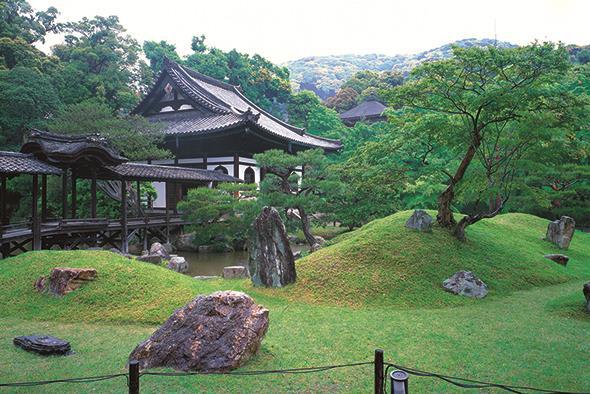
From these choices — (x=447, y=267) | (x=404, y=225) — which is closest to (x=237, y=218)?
(x=404, y=225)

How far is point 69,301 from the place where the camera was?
26.2 feet

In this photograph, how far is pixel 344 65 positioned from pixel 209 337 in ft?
549

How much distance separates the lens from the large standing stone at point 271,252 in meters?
9.38

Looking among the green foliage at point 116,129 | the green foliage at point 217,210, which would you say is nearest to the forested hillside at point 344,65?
the green foliage at point 116,129

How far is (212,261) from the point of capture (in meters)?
17.4

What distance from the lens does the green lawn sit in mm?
5008

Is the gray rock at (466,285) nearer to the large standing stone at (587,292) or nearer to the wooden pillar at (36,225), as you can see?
the large standing stone at (587,292)

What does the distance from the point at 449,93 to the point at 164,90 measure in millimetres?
20685

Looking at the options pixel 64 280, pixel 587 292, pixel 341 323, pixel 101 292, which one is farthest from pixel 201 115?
pixel 587 292

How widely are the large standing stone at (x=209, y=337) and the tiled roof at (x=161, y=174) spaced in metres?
12.7

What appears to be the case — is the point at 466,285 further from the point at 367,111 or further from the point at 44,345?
the point at 367,111

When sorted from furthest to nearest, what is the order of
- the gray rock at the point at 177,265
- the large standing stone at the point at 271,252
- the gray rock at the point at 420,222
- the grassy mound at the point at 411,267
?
the gray rock at the point at 177,265 < the gray rock at the point at 420,222 < the large standing stone at the point at 271,252 < the grassy mound at the point at 411,267

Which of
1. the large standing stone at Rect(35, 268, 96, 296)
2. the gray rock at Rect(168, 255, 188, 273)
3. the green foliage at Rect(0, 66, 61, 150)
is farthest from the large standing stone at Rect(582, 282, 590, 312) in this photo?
the green foliage at Rect(0, 66, 61, 150)

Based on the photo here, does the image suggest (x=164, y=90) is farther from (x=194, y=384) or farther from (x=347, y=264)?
(x=194, y=384)
